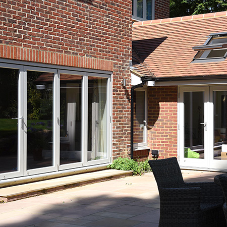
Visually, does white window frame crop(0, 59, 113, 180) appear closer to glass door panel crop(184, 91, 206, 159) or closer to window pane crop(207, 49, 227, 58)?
glass door panel crop(184, 91, 206, 159)

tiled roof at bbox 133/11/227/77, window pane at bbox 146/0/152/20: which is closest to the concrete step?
tiled roof at bbox 133/11/227/77

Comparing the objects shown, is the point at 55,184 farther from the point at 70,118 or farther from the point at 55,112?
the point at 70,118

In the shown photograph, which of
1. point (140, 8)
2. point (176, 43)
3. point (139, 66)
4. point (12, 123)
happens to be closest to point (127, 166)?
point (139, 66)

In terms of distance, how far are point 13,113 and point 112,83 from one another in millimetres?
3364

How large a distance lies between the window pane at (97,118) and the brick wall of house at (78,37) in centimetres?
30

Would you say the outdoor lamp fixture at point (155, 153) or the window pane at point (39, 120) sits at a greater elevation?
the window pane at point (39, 120)

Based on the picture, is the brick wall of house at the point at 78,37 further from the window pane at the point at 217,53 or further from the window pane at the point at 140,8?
the window pane at the point at 140,8

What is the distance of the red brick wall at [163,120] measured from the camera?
12352 millimetres

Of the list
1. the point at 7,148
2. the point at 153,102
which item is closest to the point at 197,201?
the point at 7,148

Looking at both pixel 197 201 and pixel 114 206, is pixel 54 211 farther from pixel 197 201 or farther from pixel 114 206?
pixel 197 201

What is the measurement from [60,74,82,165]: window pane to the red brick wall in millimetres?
3267

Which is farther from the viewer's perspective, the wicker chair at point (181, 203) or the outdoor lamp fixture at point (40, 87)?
the outdoor lamp fixture at point (40, 87)

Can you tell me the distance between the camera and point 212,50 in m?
12.6

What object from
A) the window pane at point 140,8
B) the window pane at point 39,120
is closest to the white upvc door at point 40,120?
the window pane at point 39,120
